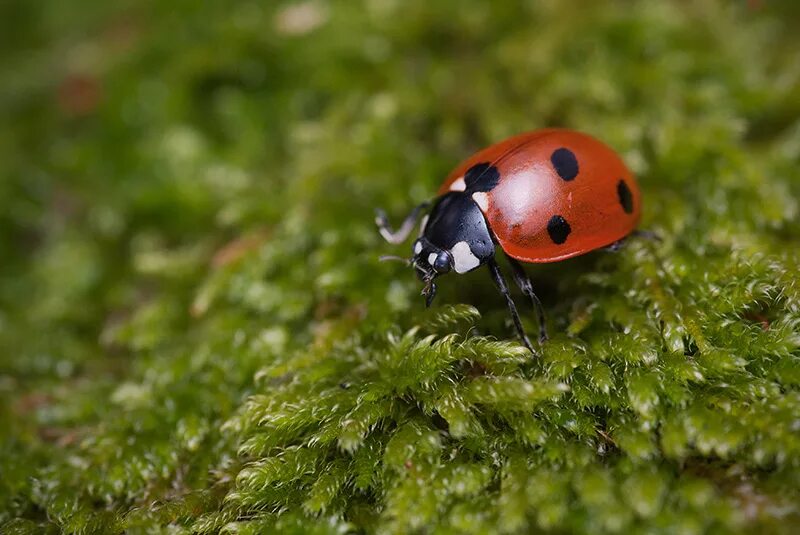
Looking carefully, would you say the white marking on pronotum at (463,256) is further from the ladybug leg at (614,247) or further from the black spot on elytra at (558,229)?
the ladybug leg at (614,247)

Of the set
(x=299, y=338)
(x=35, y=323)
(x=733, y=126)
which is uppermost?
(x=35, y=323)

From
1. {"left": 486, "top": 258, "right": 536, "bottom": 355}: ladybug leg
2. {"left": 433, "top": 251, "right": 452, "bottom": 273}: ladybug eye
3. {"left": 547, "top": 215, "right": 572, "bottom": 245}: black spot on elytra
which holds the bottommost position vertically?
{"left": 486, "top": 258, "right": 536, "bottom": 355}: ladybug leg

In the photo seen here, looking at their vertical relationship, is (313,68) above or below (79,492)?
above

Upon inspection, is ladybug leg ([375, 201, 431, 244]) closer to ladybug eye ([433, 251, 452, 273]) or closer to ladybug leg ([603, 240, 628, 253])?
ladybug eye ([433, 251, 452, 273])

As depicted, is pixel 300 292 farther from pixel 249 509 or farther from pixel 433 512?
pixel 433 512

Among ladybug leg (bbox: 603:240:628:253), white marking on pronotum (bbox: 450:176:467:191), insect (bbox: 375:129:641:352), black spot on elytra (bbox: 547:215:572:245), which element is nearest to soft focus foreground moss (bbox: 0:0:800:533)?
ladybug leg (bbox: 603:240:628:253)

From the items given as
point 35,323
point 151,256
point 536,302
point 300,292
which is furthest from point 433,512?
point 35,323
